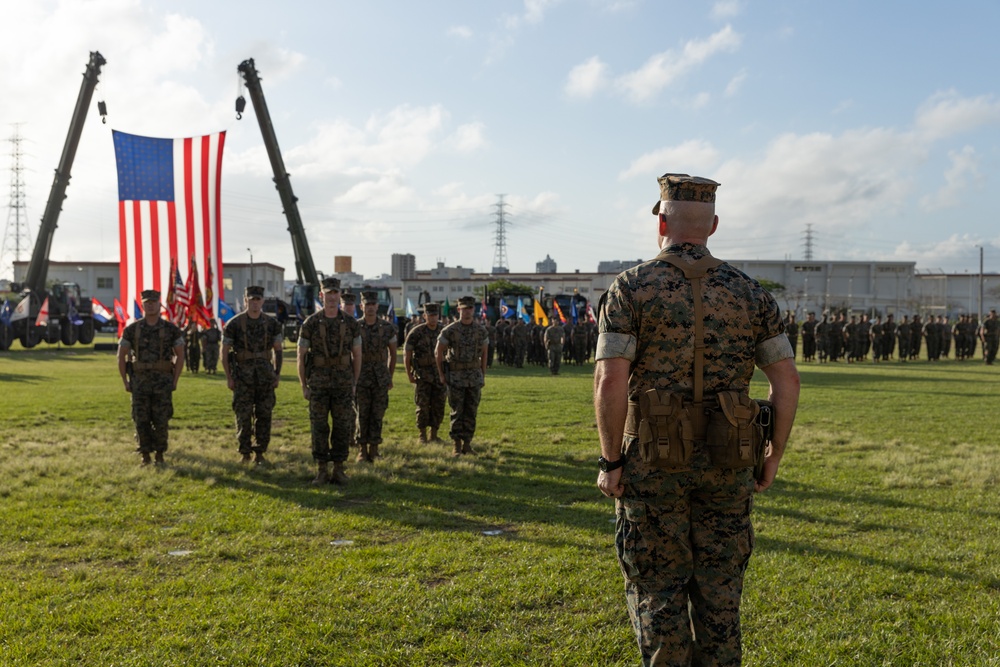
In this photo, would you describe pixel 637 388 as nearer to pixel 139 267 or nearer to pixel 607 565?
pixel 607 565

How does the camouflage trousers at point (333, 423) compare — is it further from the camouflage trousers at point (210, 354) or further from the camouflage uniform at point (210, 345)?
the camouflage trousers at point (210, 354)

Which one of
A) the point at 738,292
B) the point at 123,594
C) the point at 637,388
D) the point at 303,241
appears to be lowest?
the point at 123,594

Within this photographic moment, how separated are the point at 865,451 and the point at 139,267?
15814 millimetres

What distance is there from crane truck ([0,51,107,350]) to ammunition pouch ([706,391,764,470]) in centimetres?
3649

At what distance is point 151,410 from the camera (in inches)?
379

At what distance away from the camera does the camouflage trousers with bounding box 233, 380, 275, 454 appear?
32.0 ft

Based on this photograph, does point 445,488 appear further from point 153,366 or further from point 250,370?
point 153,366

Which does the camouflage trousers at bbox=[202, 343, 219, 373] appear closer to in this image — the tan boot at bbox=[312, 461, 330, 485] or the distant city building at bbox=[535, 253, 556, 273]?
the tan boot at bbox=[312, 461, 330, 485]

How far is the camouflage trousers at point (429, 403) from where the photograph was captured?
11469mm

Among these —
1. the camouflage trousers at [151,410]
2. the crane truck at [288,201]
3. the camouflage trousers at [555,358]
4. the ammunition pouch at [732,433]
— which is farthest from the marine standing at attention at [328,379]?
the crane truck at [288,201]

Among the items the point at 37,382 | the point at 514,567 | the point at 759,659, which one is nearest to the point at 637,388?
the point at 759,659

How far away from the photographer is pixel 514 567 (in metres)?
5.54

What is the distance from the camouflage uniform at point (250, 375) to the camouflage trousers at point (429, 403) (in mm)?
2315

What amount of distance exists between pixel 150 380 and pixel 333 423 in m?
2.61
